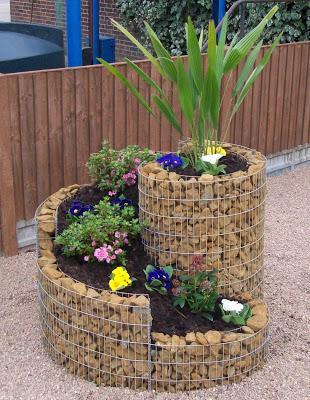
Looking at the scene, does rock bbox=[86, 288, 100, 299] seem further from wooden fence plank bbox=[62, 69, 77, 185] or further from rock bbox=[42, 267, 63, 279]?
wooden fence plank bbox=[62, 69, 77, 185]

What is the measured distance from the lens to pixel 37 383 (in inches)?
126

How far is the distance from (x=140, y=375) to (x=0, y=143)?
2038 millimetres

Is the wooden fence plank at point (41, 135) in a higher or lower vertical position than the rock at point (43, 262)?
higher

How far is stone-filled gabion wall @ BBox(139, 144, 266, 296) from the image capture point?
11.0ft

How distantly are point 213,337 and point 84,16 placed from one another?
33.2 feet

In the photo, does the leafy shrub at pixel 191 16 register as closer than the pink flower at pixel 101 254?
No

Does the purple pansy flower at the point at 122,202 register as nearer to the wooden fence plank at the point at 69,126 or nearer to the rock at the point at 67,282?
the rock at the point at 67,282

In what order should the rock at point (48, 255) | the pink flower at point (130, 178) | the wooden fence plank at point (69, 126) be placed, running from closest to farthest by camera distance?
the rock at point (48, 255) → the pink flower at point (130, 178) → the wooden fence plank at point (69, 126)

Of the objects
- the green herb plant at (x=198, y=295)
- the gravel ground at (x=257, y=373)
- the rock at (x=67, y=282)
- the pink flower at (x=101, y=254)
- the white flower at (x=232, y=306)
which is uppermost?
the pink flower at (x=101, y=254)

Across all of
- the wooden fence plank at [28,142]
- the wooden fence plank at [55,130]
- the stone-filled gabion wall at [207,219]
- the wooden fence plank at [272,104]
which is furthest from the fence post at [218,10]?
the stone-filled gabion wall at [207,219]

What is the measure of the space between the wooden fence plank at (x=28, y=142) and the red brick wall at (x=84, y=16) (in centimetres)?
748

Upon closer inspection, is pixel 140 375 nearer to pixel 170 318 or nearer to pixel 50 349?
pixel 170 318

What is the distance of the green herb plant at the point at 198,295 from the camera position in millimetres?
3266

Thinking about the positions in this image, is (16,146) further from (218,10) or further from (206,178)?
(218,10)
